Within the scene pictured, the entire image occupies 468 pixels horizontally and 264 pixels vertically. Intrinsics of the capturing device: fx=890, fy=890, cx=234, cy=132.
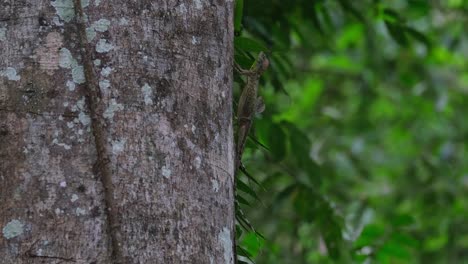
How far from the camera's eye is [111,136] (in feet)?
4.90

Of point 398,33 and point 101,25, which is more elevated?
point 398,33

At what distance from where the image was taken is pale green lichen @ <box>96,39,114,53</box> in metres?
1.55

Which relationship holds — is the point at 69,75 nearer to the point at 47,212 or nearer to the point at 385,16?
the point at 47,212

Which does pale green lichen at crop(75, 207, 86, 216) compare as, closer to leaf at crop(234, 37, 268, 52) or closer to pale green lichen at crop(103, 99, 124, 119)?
pale green lichen at crop(103, 99, 124, 119)

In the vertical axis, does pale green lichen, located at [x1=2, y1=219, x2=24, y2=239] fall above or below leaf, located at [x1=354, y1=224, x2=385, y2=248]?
above

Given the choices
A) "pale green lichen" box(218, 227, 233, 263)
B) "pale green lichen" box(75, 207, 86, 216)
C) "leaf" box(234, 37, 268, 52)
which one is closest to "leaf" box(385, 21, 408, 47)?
"leaf" box(234, 37, 268, 52)

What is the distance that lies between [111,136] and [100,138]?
19 mm

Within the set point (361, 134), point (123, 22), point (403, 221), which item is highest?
point (123, 22)

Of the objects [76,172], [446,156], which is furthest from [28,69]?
[446,156]

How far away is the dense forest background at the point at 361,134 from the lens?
10.7ft

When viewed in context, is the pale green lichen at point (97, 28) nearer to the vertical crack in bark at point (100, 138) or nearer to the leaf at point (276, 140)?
the vertical crack in bark at point (100, 138)

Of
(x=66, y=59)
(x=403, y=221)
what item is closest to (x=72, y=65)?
(x=66, y=59)

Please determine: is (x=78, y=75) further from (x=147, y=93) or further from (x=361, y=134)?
(x=361, y=134)

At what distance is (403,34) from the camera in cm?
335
